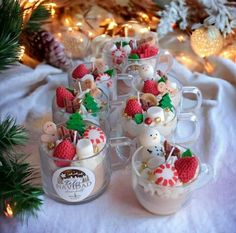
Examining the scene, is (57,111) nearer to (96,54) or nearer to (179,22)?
(96,54)

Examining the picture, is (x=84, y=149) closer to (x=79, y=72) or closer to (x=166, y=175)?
(x=166, y=175)

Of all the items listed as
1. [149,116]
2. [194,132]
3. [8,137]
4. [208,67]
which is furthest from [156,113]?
[208,67]

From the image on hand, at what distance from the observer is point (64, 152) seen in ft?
2.08

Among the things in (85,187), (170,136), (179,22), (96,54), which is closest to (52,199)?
A: (85,187)

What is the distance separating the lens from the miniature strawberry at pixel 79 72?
846 millimetres

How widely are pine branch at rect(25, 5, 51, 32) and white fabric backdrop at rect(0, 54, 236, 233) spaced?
188mm

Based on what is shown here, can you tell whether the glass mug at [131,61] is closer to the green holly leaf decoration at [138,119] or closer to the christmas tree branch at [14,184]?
the green holly leaf decoration at [138,119]

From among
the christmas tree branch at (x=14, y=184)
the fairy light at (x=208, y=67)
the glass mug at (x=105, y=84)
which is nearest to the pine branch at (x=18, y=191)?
the christmas tree branch at (x=14, y=184)

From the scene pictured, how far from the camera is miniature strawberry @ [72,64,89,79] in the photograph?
2.78 feet

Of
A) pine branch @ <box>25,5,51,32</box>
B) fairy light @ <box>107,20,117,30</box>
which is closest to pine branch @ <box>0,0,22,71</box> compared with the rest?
pine branch @ <box>25,5,51,32</box>

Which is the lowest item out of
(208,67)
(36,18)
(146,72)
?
(208,67)

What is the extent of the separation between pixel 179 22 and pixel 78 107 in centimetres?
42

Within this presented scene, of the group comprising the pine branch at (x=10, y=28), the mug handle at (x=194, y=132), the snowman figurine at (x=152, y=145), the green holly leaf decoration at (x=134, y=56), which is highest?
the pine branch at (x=10, y=28)

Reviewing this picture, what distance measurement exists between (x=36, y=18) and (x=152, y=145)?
0.27 meters
